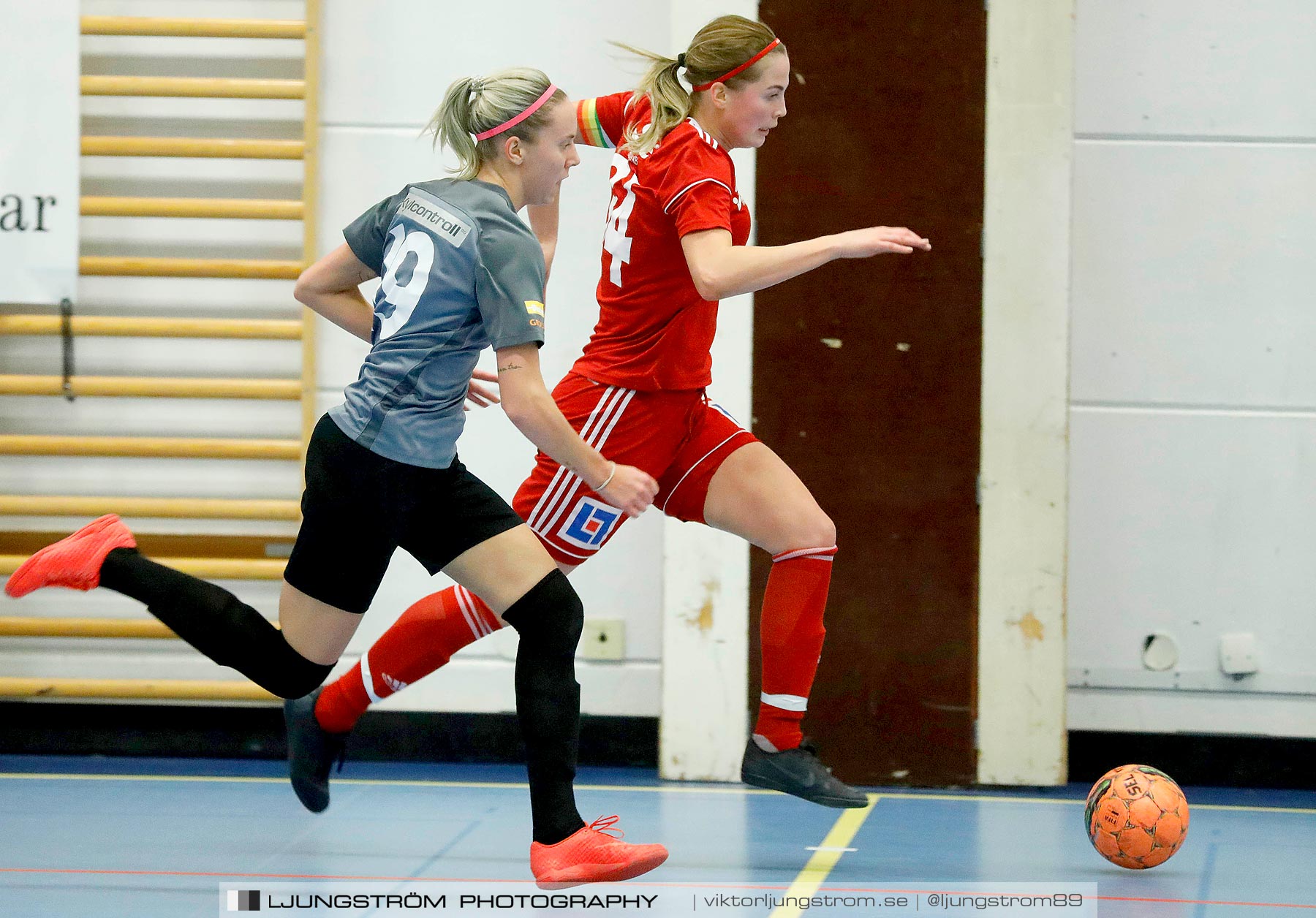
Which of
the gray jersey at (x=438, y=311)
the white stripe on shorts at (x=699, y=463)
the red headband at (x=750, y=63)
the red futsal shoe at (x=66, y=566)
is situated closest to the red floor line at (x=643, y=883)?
the red futsal shoe at (x=66, y=566)

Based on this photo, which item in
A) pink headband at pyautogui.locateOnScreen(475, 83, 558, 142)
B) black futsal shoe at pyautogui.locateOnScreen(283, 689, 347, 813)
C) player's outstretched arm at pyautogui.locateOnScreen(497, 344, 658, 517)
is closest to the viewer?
player's outstretched arm at pyautogui.locateOnScreen(497, 344, 658, 517)

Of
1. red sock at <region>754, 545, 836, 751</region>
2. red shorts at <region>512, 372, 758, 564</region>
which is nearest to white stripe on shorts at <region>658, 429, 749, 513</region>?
red shorts at <region>512, 372, 758, 564</region>

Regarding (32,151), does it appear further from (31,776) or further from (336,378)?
(31,776)

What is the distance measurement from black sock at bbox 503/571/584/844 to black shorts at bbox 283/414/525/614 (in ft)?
0.55

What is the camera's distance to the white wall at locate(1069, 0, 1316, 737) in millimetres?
4309

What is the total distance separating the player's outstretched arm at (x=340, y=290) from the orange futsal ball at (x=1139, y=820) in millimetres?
1939

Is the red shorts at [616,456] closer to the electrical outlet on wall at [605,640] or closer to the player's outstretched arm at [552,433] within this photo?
the player's outstretched arm at [552,433]

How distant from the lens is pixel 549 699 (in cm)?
246

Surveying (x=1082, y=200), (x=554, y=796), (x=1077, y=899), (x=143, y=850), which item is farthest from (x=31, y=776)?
(x=1082, y=200)

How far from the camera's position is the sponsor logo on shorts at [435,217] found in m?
2.39

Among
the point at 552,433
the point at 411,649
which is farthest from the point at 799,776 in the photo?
the point at 552,433

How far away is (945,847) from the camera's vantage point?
3.29 meters

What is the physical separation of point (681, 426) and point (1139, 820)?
1.34 metres

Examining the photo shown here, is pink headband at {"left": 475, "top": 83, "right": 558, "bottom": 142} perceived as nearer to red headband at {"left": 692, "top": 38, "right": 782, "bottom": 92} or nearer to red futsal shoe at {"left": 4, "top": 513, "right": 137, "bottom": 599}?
red headband at {"left": 692, "top": 38, "right": 782, "bottom": 92}
